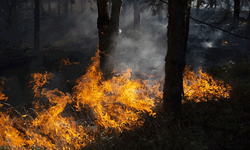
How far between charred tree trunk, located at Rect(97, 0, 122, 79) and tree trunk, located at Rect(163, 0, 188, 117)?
9.71ft

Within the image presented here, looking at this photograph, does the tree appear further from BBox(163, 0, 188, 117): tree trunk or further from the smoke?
BBox(163, 0, 188, 117): tree trunk

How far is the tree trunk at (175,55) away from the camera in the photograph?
390cm

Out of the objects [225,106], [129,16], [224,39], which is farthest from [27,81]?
[129,16]

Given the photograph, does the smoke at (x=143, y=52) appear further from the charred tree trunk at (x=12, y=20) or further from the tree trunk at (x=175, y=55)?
the charred tree trunk at (x=12, y=20)

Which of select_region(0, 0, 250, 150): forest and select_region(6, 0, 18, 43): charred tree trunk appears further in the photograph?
select_region(6, 0, 18, 43): charred tree trunk

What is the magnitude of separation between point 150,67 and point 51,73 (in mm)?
6246

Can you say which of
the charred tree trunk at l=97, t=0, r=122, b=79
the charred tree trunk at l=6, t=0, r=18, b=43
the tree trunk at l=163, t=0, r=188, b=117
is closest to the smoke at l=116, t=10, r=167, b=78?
the charred tree trunk at l=97, t=0, r=122, b=79

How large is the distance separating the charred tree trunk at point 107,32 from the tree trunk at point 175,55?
2.96m

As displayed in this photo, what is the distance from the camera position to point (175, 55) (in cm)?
403

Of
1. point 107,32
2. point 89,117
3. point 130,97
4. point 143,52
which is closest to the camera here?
point 89,117

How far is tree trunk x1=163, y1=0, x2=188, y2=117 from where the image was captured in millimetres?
3902

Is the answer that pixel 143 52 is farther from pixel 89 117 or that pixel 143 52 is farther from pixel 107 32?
pixel 89 117

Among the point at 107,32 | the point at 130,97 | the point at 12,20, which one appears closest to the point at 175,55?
the point at 130,97

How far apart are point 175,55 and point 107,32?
333 centimetres
